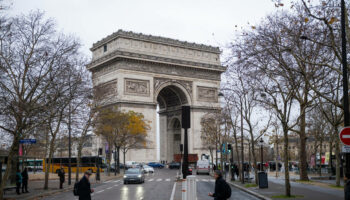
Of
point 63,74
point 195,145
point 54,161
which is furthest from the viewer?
point 195,145

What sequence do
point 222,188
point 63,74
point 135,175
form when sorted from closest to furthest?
point 222,188, point 63,74, point 135,175

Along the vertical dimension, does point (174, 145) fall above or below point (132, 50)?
below

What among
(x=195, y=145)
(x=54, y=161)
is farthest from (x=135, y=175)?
(x=195, y=145)

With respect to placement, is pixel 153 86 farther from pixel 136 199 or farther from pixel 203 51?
pixel 136 199

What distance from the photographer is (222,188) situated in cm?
1192

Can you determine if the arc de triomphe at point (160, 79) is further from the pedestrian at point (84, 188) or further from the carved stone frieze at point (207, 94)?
the pedestrian at point (84, 188)

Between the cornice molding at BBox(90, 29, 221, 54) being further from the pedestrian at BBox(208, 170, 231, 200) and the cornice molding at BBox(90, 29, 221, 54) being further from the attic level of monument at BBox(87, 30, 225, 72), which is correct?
the pedestrian at BBox(208, 170, 231, 200)

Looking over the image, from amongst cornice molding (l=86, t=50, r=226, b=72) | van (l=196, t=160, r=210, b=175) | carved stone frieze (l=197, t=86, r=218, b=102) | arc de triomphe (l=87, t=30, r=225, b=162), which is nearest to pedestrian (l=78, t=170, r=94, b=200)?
van (l=196, t=160, r=210, b=175)

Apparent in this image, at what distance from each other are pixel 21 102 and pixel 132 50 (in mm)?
50406

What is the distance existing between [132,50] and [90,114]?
3467 centimetres

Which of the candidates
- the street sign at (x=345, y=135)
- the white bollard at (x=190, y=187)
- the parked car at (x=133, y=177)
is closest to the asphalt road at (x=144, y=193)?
the parked car at (x=133, y=177)

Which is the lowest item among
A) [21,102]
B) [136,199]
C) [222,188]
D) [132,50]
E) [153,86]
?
[136,199]

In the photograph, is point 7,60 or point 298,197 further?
point 7,60

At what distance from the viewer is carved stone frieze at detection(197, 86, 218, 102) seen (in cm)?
8104
